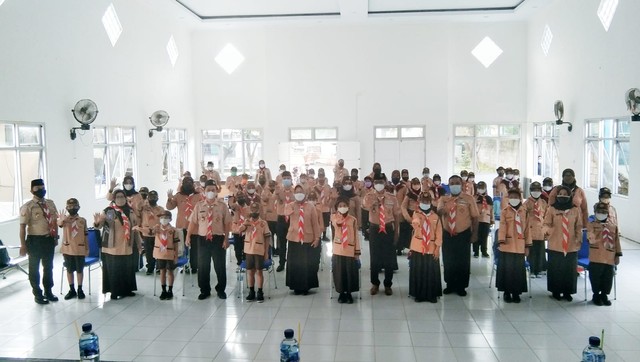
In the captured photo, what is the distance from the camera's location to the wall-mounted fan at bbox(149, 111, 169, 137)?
15531mm

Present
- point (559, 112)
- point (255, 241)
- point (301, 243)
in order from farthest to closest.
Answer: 1. point (559, 112)
2. point (301, 243)
3. point (255, 241)

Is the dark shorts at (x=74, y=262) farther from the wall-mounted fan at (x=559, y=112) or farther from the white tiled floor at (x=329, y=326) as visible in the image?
the wall-mounted fan at (x=559, y=112)

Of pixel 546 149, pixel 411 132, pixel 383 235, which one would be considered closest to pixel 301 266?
pixel 383 235

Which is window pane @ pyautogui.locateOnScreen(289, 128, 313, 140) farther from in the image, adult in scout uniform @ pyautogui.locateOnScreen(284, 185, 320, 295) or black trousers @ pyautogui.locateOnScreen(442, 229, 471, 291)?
black trousers @ pyautogui.locateOnScreen(442, 229, 471, 291)

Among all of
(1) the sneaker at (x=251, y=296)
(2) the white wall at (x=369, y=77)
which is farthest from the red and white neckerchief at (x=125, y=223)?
(2) the white wall at (x=369, y=77)

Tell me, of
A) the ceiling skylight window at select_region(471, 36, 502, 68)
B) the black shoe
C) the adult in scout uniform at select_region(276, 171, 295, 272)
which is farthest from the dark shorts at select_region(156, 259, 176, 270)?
the ceiling skylight window at select_region(471, 36, 502, 68)

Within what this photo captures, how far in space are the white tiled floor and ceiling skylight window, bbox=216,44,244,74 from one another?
40.7 feet

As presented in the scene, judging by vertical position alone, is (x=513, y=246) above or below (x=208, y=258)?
above

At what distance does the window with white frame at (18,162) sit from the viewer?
33.4 ft

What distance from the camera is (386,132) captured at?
754 inches

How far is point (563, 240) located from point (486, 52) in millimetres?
12807

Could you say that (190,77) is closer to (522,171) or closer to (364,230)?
(364,230)

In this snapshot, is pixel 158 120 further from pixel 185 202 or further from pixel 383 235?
pixel 383 235

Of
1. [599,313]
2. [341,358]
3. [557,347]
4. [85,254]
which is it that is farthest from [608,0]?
A: [85,254]
